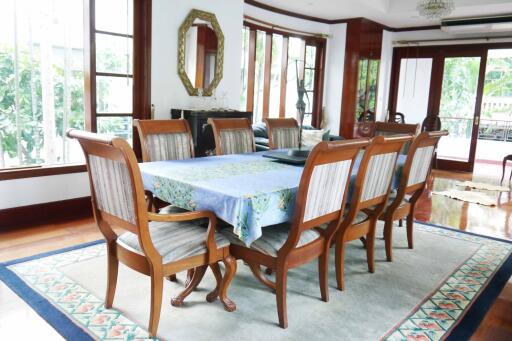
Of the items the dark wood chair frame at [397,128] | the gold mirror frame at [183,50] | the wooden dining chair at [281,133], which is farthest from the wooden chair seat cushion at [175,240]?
the gold mirror frame at [183,50]

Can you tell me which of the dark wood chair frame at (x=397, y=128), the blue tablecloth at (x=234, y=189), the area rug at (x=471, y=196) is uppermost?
the dark wood chair frame at (x=397, y=128)

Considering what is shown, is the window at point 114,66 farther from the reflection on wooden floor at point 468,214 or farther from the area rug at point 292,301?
the reflection on wooden floor at point 468,214

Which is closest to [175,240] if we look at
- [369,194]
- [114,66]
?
[369,194]

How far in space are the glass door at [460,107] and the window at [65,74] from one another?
19.1ft

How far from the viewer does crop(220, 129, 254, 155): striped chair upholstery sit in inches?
130

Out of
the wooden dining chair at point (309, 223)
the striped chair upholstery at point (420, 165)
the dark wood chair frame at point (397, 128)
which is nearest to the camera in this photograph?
the wooden dining chair at point (309, 223)

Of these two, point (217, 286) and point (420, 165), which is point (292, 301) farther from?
point (420, 165)

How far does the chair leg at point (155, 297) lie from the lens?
186cm

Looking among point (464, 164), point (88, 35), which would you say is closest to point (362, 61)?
point (464, 164)

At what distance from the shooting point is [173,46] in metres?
4.45

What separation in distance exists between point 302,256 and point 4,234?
2492 mm

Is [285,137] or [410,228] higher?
[285,137]

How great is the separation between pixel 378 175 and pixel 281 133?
137 cm

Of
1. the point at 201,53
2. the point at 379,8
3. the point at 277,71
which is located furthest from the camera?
the point at 277,71
